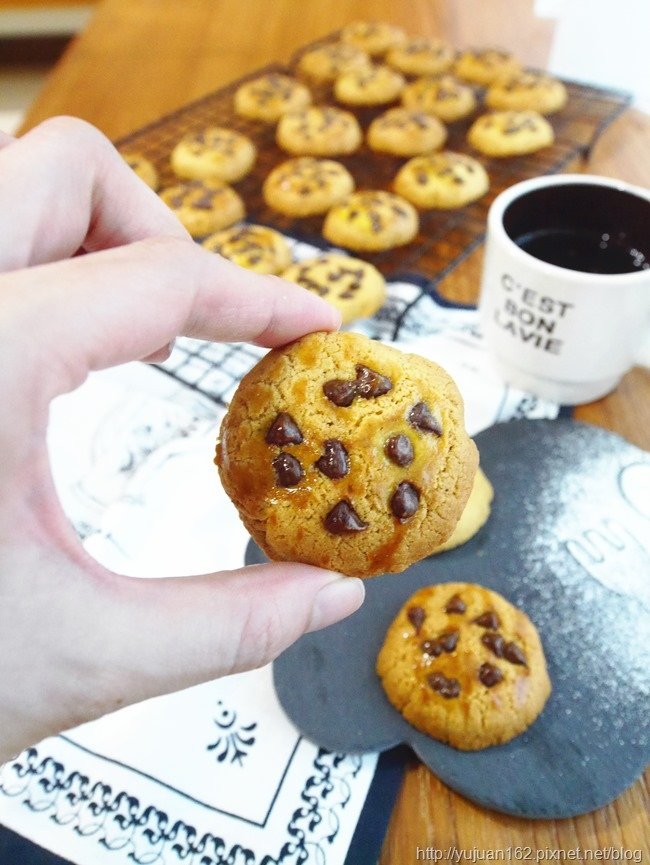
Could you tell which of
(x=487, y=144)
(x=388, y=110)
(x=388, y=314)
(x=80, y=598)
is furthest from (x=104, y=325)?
(x=388, y=110)

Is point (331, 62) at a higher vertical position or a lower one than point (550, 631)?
higher

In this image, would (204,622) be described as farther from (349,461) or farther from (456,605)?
(456,605)

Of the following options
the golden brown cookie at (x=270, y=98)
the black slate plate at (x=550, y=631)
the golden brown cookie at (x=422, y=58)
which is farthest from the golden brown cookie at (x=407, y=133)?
the black slate plate at (x=550, y=631)

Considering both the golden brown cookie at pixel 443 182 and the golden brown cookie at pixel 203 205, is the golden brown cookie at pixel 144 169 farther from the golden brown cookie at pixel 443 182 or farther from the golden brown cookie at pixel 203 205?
the golden brown cookie at pixel 443 182

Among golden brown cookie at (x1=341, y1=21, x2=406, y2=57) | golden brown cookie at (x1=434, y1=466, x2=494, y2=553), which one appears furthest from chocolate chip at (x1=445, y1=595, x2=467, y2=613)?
golden brown cookie at (x1=341, y1=21, x2=406, y2=57)

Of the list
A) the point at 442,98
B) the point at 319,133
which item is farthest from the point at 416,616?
the point at 442,98

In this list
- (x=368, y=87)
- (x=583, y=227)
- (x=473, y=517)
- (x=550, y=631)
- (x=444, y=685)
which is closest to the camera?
(x=444, y=685)

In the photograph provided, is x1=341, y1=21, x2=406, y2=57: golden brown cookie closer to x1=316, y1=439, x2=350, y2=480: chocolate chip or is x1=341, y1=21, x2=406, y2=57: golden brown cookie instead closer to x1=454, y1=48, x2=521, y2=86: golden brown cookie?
x1=454, y1=48, x2=521, y2=86: golden brown cookie
